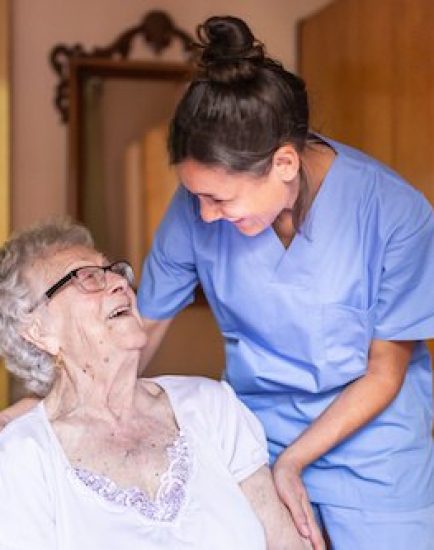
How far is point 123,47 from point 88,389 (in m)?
2.18

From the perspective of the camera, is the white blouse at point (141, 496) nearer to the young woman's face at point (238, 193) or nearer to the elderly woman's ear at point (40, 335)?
the elderly woman's ear at point (40, 335)

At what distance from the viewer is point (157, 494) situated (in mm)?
1430

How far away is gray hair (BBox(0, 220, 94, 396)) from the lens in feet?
4.88

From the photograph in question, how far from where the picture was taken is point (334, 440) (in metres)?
1.52

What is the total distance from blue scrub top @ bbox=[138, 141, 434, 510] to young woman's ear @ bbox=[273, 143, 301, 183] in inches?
4.7

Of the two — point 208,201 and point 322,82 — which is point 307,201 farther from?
point 322,82

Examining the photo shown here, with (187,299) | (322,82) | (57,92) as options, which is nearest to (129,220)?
(57,92)

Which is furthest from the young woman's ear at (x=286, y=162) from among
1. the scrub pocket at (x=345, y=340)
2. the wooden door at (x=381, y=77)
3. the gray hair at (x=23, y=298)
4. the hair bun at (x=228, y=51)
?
the wooden door at (x=381, y=77)

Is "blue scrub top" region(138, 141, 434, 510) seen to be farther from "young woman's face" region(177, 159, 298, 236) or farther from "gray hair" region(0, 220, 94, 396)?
"gray hair" region(0, 220, 94, 396)

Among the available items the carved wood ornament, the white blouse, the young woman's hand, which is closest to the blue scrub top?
the white blouse

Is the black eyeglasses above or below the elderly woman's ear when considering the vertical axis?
above

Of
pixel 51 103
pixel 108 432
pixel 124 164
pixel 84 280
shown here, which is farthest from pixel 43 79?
pixel 108 432

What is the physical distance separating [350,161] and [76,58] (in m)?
2.04

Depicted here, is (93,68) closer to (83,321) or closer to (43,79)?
(43,79)
